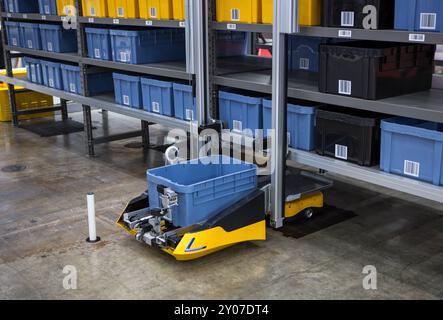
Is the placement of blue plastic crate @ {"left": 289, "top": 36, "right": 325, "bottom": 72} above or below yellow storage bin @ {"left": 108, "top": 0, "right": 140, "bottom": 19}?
below

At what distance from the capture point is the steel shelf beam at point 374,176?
3738 millimetres

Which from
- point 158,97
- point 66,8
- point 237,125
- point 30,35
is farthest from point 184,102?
point 30,35

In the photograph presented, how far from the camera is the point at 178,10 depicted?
5.32 m

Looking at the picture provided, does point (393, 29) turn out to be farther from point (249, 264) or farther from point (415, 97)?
point (249, 264)

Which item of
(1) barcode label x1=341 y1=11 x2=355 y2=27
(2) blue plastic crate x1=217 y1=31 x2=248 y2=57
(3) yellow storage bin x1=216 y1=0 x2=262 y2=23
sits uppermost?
(3) yellow storage bin x1=216 y1=0 x2=262 y2=23

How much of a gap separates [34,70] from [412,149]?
6.26m

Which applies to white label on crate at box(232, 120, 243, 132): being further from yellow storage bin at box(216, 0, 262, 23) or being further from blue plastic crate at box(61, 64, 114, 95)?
blue plastic crate at box(61, 64, 114, 95)

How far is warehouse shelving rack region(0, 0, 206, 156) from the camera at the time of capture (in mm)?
5047

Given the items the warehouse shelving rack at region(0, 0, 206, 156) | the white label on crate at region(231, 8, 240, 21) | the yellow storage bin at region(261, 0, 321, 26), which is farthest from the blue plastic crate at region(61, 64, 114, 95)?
the yellow storage bin at region(261, 0, 321, 26)

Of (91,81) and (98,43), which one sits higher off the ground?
(98,43)

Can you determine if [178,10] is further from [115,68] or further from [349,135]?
[349,135]

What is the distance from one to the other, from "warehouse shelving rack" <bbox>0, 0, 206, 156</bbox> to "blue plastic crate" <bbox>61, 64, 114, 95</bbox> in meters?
0.10

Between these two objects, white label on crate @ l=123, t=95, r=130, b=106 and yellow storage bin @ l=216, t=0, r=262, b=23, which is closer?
yellow storage bin @ l=216, t=0, r=262, b=23
